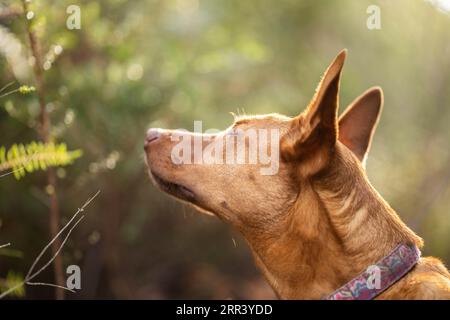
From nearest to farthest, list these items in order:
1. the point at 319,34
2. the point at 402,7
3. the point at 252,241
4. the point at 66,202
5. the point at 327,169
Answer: the point at 327,169, the point at 252,241, the point at 66,202, the point at 402,7, the point at 319,34

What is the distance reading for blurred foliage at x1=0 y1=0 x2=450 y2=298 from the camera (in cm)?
568

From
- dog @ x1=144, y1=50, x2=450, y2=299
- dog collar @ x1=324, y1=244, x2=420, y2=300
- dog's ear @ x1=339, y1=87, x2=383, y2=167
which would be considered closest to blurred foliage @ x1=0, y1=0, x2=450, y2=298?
dog @ x1=144, y1=50, x2=450, y2=299

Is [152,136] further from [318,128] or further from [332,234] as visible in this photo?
[332,234]

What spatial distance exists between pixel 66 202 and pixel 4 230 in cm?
75

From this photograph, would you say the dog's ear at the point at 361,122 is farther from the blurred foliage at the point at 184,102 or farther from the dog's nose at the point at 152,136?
the blurred foliage at the point at 184,102

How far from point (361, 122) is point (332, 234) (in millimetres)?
1325

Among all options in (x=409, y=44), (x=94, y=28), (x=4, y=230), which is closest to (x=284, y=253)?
(x=94, y=28)

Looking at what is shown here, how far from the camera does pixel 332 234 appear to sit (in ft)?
11.3

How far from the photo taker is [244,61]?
8117 mm

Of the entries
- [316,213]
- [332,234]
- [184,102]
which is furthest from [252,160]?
[184,102]

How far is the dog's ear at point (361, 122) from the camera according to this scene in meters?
4.46

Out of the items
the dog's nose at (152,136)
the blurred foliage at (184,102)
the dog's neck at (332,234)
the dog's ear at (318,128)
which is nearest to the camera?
the dog's ear at (318,128)

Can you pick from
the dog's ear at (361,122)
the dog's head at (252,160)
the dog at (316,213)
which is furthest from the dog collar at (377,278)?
the dog's ear at (361,122)
